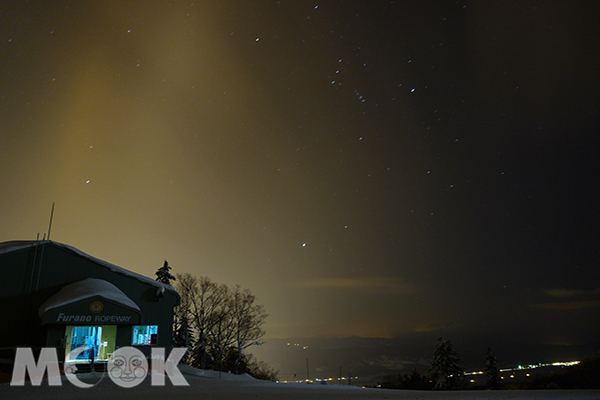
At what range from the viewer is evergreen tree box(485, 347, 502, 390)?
4784 centimetres

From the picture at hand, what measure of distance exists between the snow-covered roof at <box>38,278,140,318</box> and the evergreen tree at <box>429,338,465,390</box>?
126 ft

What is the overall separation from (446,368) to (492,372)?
5118 millimetres

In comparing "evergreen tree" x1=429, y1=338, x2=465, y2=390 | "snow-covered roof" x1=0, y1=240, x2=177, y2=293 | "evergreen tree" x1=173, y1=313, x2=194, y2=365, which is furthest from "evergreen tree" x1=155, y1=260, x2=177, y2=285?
"evergreen tree" x1=429, y1=338, x2=465, y2=390

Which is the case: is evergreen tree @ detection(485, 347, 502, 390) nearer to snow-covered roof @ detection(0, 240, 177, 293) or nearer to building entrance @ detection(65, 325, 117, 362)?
snow-covered roof @ detection(0, 240, 177, 293)

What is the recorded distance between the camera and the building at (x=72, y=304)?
66.3ft

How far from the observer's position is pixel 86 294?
2075cm

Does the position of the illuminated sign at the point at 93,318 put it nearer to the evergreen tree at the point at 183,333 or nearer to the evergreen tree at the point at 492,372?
the evergreen tree at the point at 183,333

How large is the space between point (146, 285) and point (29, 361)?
6916 mm

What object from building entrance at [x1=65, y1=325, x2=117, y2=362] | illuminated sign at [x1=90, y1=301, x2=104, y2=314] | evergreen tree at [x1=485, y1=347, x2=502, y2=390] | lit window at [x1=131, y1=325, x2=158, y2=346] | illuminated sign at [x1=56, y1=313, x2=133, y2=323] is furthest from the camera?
evergreen tree at [x1=485, y1=347, x2=502, y2=390]

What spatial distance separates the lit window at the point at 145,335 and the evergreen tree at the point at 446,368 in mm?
35722

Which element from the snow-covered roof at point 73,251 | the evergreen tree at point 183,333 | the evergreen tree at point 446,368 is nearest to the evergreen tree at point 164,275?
the evergreen tree at point 183,333

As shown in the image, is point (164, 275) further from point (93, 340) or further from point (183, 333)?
point (93, 340)

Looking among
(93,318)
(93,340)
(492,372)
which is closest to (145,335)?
(93,340)

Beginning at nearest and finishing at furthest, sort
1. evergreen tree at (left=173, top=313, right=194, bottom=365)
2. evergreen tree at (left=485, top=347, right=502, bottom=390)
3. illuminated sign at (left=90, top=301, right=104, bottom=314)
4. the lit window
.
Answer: illuminated sign at (left=90, top=301, right=104, bottom=314), the lit window, evergreen tree at (left=173, top=313, right=194, bottom=365), evergreen tree at (left=485, top=347, right=502, bottom=390)
